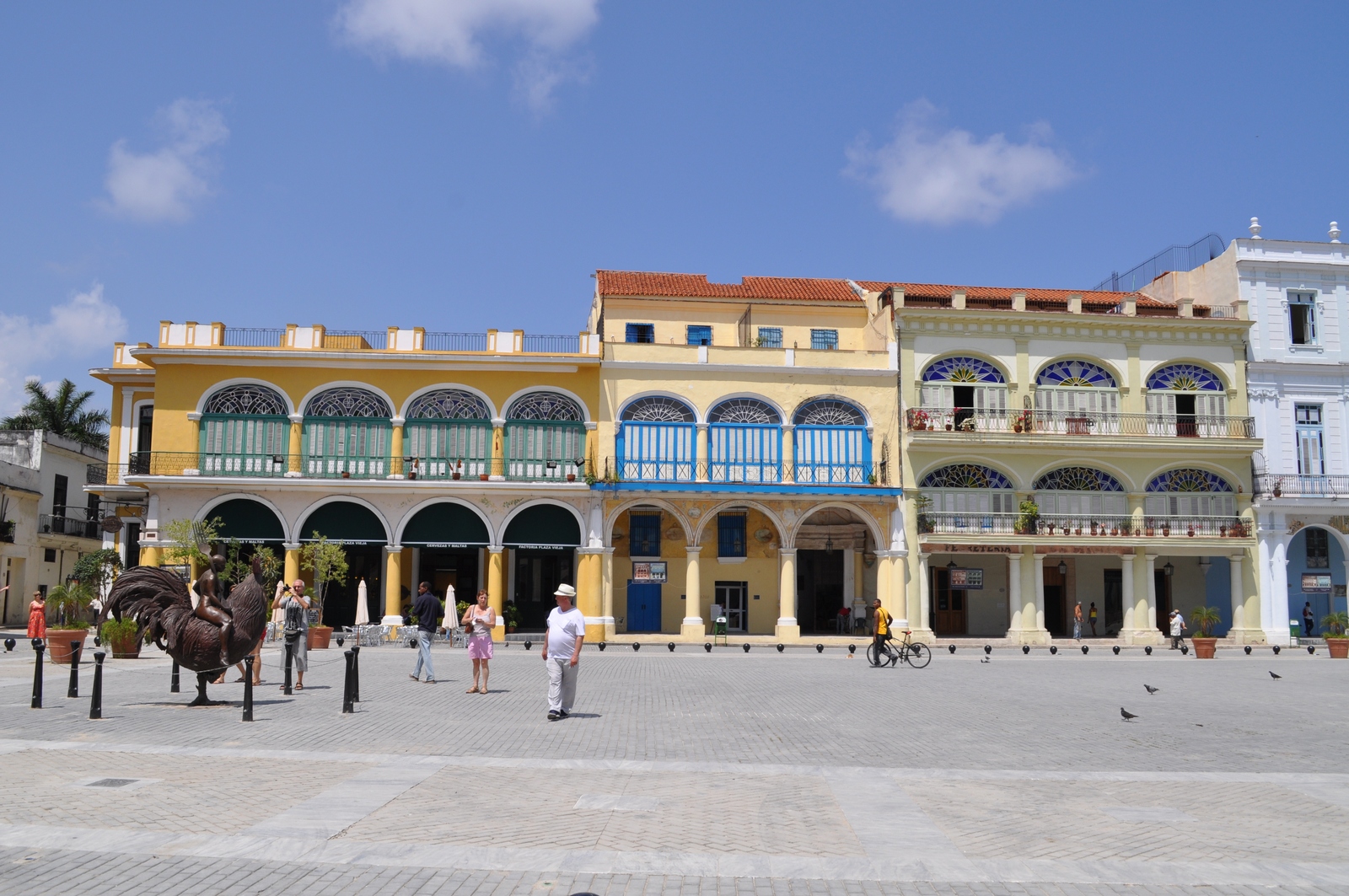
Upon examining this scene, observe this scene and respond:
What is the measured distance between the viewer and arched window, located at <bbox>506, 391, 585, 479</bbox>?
35281 mm

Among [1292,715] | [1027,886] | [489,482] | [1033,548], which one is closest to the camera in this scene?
[1027,886]

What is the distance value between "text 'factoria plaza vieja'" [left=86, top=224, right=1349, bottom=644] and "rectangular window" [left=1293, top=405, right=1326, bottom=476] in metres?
0.07

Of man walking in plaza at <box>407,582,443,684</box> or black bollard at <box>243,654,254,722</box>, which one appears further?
man walking in plaza at <box>407,582,443,684</box>

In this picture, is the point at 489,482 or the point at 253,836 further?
the point at 489,482

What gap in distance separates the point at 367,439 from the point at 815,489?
14.4m

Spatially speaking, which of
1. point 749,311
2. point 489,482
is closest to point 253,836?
point 489,482

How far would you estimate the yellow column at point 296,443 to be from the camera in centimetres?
3453

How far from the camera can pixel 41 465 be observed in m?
43.4

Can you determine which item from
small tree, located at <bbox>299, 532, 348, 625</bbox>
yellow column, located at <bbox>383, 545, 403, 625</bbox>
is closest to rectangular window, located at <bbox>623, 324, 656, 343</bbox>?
yellow column, located at <bbox>383, 545, 403, 625</bbox>

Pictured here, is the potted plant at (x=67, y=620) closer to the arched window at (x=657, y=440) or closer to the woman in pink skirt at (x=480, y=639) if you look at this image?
the woman in pink skirt at (x=480, y=639)

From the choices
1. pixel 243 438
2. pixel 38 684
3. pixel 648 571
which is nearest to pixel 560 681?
pixel 38 684

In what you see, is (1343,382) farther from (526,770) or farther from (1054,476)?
(526,770)

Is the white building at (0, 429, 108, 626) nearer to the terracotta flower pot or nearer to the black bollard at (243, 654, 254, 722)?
the black bollard at (243, 654, 254, 722)

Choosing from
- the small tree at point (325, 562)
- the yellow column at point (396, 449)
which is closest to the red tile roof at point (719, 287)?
the yellow column at point (396, 449)
